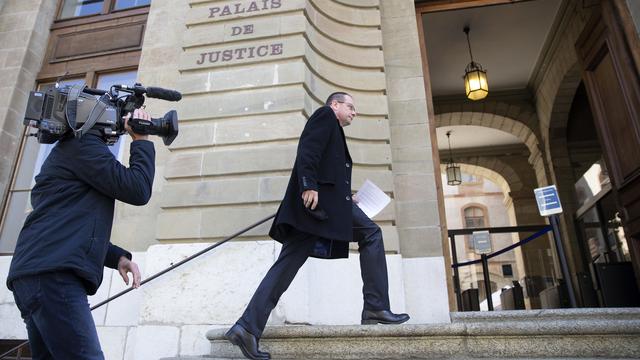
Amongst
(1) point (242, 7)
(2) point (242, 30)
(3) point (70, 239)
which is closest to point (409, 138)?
(2) point (242, 30)

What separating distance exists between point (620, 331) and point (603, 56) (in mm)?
5518

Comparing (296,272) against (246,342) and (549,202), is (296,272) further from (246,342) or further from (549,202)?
(549,202)

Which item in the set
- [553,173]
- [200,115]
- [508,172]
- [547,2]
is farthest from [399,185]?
[508,172]

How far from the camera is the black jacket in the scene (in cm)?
205

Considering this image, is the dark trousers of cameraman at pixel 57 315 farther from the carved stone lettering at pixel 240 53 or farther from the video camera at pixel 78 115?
the carved stone lettering at pixel 240 53

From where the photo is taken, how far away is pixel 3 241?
7.18m

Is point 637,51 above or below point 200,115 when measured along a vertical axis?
above

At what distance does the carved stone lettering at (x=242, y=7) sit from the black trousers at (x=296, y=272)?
11.7 ft

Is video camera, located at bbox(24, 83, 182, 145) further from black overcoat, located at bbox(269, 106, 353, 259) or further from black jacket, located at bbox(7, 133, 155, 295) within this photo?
black overcoat, located at bbox(269, 106, 353, 259)

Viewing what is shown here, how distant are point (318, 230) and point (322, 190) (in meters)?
0.34

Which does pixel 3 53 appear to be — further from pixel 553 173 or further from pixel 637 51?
pixel 553 173

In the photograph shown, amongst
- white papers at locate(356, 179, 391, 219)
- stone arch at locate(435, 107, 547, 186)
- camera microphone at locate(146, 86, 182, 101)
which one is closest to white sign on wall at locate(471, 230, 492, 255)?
white papers at locate(356, 179, 391, 219)

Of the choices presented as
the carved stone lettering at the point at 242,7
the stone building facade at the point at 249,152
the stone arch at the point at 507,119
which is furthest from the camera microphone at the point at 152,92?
the stone arch at the point at 507,119

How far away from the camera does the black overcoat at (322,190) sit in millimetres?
3566
